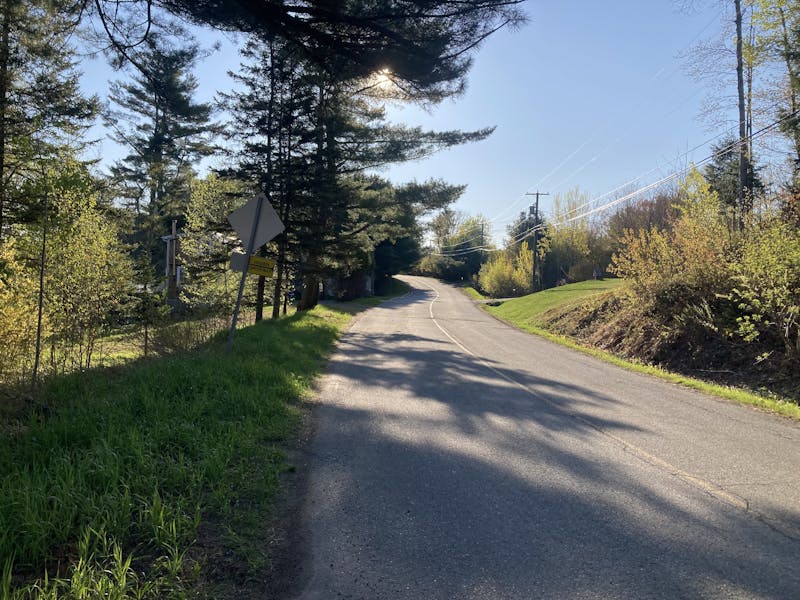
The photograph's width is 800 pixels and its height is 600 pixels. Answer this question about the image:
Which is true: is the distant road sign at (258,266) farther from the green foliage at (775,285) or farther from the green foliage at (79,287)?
the green foliage at (775,285)

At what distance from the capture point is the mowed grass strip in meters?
2.74

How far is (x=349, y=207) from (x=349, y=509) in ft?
55.6

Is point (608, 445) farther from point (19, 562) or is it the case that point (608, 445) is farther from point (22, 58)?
point (22, 58)

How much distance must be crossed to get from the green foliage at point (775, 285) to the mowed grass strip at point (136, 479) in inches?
386

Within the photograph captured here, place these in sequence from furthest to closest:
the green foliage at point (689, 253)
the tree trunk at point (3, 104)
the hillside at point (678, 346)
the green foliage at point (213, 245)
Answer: the green foliage at point (213, 245) < the green foliage at point (689, 253) < the tree trunk at point (3, 104) < the hillside at point (678, 346)

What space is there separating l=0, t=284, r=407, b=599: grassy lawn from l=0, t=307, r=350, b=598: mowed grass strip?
1 cm

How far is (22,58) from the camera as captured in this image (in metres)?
12.6

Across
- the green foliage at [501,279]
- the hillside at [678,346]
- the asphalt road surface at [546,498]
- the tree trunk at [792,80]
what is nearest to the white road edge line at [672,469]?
the asphalt road surface at [546,498]

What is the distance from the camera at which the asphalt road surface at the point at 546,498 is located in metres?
2.98

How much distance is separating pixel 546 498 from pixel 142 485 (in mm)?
3117

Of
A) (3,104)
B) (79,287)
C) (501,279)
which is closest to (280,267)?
(3,104)

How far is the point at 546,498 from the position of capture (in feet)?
13.4

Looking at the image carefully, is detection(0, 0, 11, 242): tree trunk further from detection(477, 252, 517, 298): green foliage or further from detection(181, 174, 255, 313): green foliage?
detection(477, 252, 517, 298): green foliage

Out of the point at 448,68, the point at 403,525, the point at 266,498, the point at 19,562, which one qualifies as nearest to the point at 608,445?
the point at 403,525
